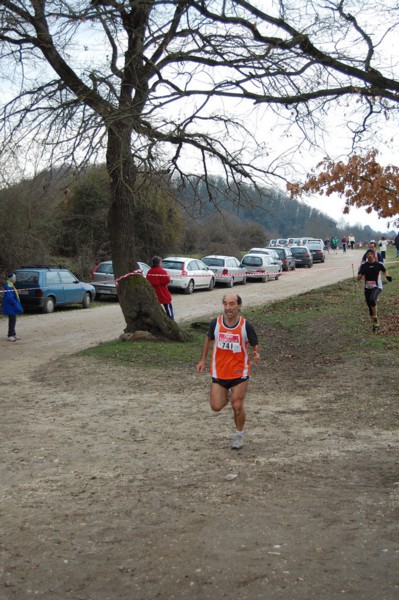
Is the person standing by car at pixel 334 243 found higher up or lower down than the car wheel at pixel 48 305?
higher up

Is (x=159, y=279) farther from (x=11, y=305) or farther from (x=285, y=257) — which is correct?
(x=285, y=257)

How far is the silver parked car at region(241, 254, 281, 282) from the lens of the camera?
121 feet

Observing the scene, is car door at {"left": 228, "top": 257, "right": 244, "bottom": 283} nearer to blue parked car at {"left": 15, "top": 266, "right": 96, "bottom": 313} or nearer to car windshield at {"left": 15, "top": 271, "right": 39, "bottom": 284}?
blue parked car at {"left": 15, "top": 266, "right": 96, "bottom": 313}

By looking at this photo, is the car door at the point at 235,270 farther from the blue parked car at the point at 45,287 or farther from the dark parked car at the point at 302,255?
the dark parked car at the point at 302,255

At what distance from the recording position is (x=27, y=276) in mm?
22297

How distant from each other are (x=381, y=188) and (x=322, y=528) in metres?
12.3

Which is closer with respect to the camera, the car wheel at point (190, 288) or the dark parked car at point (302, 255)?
the car wheel at point (190, 288)

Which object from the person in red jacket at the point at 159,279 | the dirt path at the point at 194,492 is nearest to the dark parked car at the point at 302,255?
the person in red jacket at the point at 159,279

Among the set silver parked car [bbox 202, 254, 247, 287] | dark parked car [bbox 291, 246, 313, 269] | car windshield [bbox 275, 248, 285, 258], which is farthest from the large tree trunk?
dark parked car [bbox 291, 246, 313, 269]

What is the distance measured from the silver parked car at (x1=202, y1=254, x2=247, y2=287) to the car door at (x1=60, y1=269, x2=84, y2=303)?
10.9 m

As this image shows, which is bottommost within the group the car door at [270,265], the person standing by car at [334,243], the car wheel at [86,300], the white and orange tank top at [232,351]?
the car wheel at [86,300]

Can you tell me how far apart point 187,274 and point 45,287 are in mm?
8618

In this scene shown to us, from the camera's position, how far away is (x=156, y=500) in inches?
227

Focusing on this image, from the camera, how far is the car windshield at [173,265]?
29.7 meters
